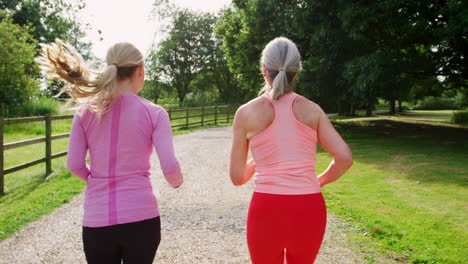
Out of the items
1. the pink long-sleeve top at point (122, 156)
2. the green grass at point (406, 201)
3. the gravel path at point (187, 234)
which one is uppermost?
the pink long-sleeve top at point (122, 156)

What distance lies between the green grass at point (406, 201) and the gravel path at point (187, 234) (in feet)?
1.68

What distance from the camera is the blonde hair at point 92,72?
1944 millimetres

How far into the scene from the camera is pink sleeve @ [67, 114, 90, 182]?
6.54ft

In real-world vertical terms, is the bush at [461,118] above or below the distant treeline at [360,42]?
below

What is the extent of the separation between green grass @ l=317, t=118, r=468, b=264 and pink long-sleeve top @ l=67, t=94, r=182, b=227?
3063 mm

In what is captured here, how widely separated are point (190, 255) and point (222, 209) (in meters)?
1.90

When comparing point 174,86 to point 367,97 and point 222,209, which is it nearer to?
point 367,97

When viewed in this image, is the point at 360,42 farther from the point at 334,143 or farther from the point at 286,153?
the point at 286,153

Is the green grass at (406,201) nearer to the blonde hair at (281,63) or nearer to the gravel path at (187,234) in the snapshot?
the gravel path at (187,234)

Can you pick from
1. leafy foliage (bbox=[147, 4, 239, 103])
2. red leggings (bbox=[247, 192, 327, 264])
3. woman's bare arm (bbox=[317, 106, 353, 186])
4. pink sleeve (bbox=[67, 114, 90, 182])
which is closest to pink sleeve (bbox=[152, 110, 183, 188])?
pink sleeve (bbox=[67, 114, 90, 182])

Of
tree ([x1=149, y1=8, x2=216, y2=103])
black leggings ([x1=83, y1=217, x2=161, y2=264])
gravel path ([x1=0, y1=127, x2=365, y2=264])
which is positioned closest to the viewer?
black leggings ([x1=83, y1=217, x2=161, y2=264])

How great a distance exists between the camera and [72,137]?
2.01 m

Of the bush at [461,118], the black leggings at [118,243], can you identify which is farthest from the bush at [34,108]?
the bush at [461,118]

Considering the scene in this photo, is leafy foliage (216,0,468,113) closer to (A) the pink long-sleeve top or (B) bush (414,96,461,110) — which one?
(A) the pink long-sleeve top
